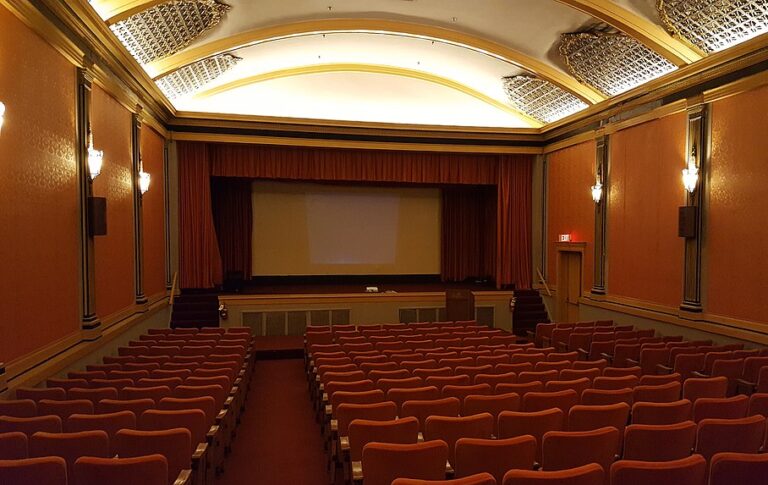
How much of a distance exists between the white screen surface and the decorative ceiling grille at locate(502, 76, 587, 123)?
392cm

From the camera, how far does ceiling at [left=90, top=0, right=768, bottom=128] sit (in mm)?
7410

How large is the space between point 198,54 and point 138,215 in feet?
10.6

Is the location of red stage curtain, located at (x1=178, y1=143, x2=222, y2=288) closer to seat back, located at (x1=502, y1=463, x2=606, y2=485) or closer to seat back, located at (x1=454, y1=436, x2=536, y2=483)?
seat back, located at (x1=454, y1=436, x2=536, y2=483)

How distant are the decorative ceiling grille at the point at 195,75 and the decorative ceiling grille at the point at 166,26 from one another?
1.07 m

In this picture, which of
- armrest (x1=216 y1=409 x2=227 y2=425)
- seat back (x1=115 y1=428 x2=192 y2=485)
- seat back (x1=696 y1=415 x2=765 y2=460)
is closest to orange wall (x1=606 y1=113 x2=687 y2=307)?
seat back (x1=696 y1=415 x2=765 y2=460)

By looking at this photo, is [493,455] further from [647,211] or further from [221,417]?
[647,211]

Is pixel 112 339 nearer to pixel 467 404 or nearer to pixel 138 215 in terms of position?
pixel 138 215

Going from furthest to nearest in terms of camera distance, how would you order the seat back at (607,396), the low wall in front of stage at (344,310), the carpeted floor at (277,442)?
the low wall in front of stage at (344,310) → the carpeted floor at (277,442) → the seat back at (607,396)

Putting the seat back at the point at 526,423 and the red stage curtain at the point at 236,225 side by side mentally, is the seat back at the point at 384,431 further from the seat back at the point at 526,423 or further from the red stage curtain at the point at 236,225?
the red stage curtain at the point at 236,225

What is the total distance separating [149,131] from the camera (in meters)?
9.77

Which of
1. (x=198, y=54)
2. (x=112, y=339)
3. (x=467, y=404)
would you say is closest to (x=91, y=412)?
(x=467, y=404)

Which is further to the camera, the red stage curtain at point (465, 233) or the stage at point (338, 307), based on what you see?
the red stage curtain at point (465, 233)

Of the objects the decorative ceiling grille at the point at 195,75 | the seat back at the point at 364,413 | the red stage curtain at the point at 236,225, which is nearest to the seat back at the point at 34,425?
the seat back at the point at 364,413

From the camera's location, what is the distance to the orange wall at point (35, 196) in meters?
4.54
